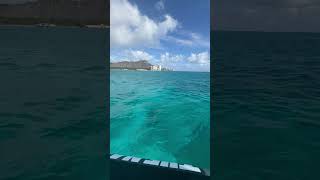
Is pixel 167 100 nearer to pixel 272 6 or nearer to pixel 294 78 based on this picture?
pixel 294 78

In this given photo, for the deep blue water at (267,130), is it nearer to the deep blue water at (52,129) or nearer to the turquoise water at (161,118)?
the turquoise water at (161,118)

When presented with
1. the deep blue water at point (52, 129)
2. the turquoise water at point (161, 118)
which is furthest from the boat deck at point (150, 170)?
the turquoise water at point (161, 118)

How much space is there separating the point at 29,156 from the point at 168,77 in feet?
48.1

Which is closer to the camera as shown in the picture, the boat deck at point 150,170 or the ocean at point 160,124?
the boat deck at point 150,170

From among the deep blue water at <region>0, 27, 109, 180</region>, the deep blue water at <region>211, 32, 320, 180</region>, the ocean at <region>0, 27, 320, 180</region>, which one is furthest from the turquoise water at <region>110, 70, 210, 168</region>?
the deep blue water at <region>0, 27, 109, 180</region>

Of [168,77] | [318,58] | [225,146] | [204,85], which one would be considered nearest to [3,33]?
[168,77]

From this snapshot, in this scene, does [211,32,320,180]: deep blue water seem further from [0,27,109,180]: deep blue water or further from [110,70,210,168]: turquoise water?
[0,27,109,180]: deep blue water

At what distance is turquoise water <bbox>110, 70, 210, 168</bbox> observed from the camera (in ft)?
32.1

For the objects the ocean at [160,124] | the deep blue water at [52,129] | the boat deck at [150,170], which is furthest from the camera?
the ocean at [160,124]

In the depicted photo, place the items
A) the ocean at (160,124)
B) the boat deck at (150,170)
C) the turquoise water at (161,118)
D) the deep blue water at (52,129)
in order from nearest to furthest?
the boat deck at (150,170) < the deep blue water at (52,129) < the ocean at (160,124) < the turquoise water at (161,118)

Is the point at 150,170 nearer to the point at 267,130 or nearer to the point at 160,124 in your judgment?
the point at 267,130

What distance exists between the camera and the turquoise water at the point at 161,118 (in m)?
9.78

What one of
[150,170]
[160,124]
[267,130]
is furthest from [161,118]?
[150,170]

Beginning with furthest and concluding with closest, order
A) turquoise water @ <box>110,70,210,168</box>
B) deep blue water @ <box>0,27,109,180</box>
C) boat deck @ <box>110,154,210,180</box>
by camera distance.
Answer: turquoise water @ <box>110,70,210,168</box> < deep blue water @ <box>0,27,109,180</box> < boat deck @ <box>110,154,210,180</box>
